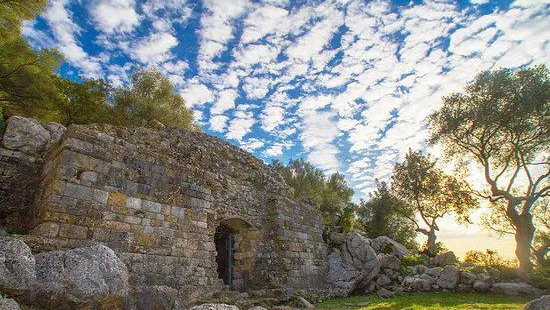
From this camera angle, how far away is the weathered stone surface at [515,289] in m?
14.2

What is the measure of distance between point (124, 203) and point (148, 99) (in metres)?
22.1

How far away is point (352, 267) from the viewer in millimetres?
14680

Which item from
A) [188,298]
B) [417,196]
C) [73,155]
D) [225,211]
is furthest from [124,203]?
[417,196]

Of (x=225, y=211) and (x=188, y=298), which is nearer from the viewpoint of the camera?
(x=188, y=298)

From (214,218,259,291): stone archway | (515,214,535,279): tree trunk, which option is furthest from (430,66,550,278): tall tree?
(214,218,259,291): stone archway

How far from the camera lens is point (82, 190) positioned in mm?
6664

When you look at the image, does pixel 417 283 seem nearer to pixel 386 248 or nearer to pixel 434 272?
pixel 434 272

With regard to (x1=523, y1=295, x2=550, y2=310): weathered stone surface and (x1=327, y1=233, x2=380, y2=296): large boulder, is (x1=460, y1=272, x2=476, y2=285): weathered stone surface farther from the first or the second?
(x1=523, y1=295, x2=550, y2=310): weathered stone surface

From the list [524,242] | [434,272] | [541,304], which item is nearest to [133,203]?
[541,304]

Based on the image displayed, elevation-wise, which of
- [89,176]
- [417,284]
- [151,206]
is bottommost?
[417,284]

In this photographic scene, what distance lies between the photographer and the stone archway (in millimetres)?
11609

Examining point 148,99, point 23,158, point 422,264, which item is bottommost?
point 422,264

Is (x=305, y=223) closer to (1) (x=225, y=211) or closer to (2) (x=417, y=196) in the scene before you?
(1) (x=225, y=211)

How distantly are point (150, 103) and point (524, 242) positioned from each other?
1106 inches
